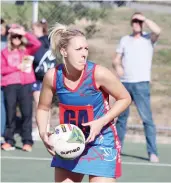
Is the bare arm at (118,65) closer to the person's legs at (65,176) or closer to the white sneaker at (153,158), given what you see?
the white sneaker at (153,158)

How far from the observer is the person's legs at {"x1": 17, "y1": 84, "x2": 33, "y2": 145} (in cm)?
1102

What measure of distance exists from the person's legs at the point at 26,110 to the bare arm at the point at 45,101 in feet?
16.2

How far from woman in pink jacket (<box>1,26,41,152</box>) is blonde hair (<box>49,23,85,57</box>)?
4.94m

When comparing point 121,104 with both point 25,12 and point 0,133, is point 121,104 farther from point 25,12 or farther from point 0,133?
point 25,12

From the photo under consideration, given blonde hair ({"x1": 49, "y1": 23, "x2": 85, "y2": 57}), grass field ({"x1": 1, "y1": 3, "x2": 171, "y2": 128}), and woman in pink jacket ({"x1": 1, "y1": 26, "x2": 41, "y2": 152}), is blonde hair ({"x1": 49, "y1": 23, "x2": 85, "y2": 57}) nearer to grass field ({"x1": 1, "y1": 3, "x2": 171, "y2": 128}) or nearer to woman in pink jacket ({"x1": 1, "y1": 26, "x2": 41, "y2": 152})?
woman in pink jacket ({"x1": 1, "y1": 26, "x2": 41, "y2": 152})

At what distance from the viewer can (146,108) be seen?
407 inches

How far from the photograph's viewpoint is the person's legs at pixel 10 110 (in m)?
11.0

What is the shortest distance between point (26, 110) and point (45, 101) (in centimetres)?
517

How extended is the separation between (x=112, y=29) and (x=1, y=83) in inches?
132

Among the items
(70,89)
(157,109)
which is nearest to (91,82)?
(70,89)

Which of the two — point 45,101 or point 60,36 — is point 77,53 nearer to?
point 60,36

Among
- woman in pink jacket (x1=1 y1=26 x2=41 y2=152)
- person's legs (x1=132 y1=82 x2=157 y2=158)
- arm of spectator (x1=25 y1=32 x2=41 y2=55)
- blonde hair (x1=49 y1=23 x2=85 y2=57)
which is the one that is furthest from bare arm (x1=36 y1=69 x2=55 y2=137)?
arm of spectator (x1=25 y1=32 x2=41 y2=55)

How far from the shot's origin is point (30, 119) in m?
11.2

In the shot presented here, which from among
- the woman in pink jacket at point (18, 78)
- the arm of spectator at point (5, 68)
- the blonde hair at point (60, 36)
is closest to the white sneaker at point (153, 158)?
the woman in pink jacket at point (18, 78)
